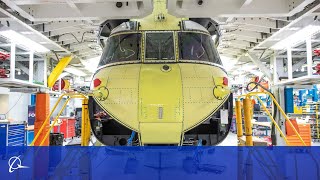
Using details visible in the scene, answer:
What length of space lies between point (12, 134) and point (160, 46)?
271 inches

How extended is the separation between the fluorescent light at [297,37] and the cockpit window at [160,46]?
3641 millimetres

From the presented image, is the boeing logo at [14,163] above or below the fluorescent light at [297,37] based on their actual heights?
below

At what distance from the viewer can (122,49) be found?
5.38 metres

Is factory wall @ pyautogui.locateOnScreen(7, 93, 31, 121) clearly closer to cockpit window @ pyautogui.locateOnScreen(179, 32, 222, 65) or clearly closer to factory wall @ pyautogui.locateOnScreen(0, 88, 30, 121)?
factory wall @ pyautogui.locateOnScreen(0, 88, 30, 121)

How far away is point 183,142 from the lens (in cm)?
432

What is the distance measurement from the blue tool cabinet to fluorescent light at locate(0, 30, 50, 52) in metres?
2.70

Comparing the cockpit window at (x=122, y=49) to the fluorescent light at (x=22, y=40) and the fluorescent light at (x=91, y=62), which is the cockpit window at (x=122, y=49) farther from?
the fluorescent light at (x=91, y=62)

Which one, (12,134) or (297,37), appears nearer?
(297,37)

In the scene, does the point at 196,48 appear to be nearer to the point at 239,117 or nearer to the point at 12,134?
the point at 239,117

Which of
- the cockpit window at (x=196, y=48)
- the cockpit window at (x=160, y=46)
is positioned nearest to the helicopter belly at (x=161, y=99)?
the cockpit window at (x=160, y=46)

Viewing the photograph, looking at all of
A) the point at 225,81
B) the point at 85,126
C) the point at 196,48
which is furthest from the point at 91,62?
the point at 225,81

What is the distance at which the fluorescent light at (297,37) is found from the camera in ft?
23.1

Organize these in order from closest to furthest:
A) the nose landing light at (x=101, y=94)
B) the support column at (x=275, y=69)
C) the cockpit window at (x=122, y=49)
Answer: the nose landing light at (x=101, y=94), the cockpit window at (x=122, y=49), the support column at (x=275, y=69)

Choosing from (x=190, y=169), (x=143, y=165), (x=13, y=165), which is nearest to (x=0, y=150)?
(x=13, y=165)
